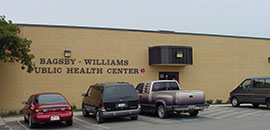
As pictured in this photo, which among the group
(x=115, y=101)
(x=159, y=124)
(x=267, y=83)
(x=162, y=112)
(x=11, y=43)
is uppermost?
(x=11, y=43)

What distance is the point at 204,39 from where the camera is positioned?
1041 inches

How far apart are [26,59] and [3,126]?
151 inches

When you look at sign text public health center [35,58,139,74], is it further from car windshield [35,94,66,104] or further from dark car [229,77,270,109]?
car windshield [35,94,66,104]

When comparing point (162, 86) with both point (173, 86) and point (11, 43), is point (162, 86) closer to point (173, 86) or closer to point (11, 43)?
point (173, 86)

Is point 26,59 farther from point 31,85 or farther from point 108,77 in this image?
point 108,77

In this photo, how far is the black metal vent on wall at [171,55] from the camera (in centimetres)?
2341

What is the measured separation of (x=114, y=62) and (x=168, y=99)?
28.3 feet

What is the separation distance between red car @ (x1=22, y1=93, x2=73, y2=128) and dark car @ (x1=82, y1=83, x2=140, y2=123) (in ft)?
4.66

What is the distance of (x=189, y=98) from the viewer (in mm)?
15602

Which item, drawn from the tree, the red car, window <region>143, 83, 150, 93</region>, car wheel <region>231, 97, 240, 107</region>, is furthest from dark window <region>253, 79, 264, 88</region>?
the tree

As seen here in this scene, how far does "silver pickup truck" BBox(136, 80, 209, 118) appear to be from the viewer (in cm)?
1548

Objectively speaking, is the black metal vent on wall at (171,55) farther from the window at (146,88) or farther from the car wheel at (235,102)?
the window at (146,88)

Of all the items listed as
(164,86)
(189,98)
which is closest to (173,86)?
(164,86)

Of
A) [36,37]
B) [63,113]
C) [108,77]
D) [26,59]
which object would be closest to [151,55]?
[108,77]
